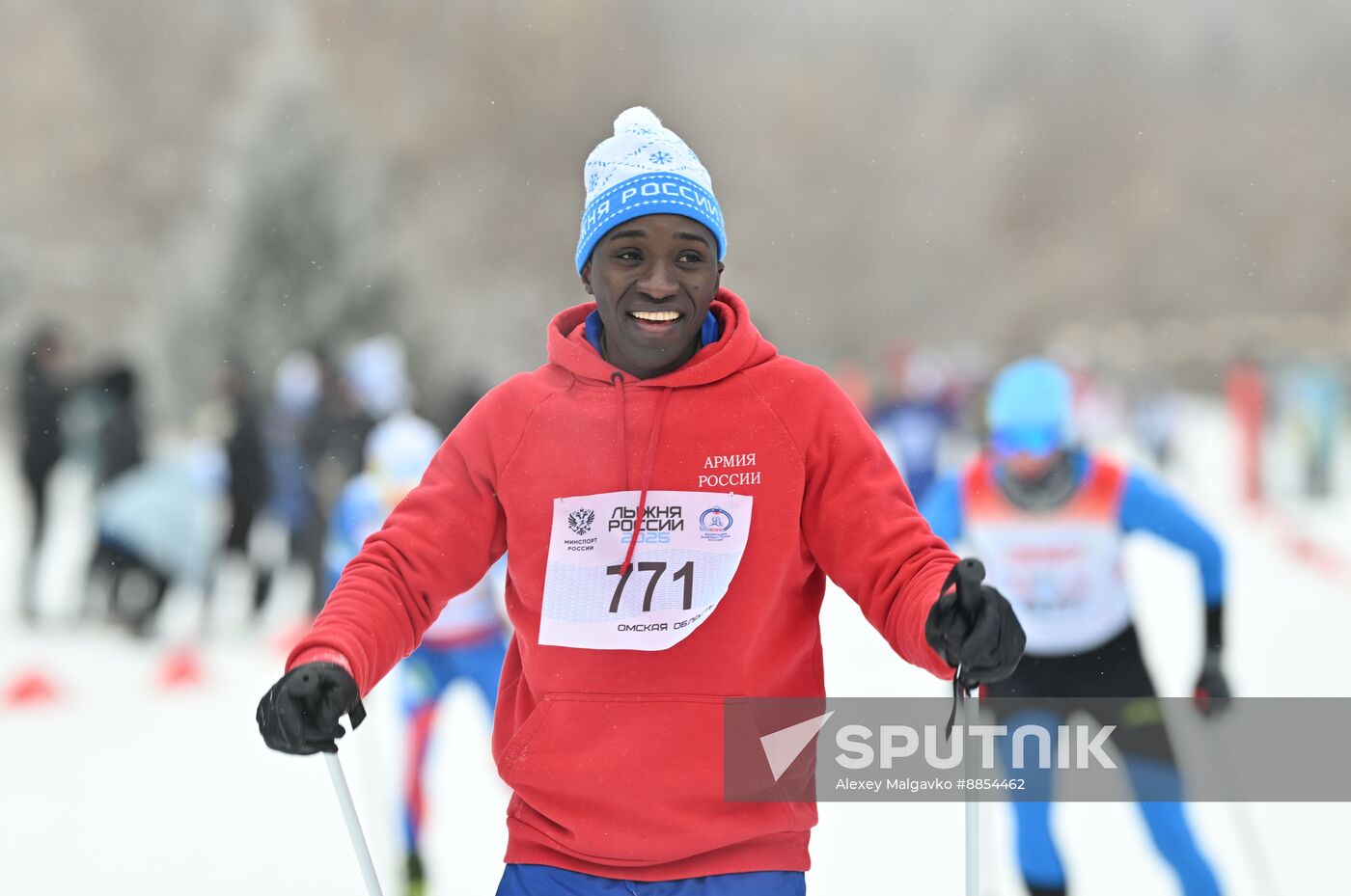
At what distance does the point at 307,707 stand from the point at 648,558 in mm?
497

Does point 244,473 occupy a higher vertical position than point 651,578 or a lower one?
higher

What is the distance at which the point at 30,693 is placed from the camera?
697cm

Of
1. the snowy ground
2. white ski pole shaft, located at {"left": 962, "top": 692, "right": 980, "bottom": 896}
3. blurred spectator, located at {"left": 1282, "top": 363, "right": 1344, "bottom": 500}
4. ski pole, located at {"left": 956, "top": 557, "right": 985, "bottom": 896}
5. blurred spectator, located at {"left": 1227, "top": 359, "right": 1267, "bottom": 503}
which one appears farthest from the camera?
blurred spectator, located at {"left": 1227, "top": 359, "right": 1267, "bottom": 503}

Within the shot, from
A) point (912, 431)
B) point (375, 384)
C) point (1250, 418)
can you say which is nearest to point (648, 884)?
point (375, 384)

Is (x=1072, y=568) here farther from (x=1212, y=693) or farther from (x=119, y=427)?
(x=119, y=427)

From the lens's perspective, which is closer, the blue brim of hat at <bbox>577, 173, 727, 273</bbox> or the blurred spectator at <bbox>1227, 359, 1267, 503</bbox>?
the blue brim of hat at <bbox>577, 173, 727, 273</bbox>

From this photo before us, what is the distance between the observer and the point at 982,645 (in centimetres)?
157

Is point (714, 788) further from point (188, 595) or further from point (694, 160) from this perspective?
point (188, 595)

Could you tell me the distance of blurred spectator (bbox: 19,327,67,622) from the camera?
9.17 metres

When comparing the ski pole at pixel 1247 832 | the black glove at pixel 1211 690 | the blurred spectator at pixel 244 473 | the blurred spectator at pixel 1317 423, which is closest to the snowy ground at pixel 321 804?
the ski pole at pixel 1247 832

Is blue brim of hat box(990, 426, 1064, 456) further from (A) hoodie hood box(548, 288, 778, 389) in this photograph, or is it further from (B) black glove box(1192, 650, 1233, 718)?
(A) hoodie hood box(548, 288, 778, 389)

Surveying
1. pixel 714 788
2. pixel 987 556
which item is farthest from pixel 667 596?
pixel 987 556

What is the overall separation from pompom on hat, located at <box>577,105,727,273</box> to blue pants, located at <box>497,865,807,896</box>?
877 millimetres

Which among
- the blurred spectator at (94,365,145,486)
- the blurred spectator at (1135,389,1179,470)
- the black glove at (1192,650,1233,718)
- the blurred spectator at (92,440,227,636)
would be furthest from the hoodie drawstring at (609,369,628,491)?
the blurred spectator at (1135,389,1179,470)
